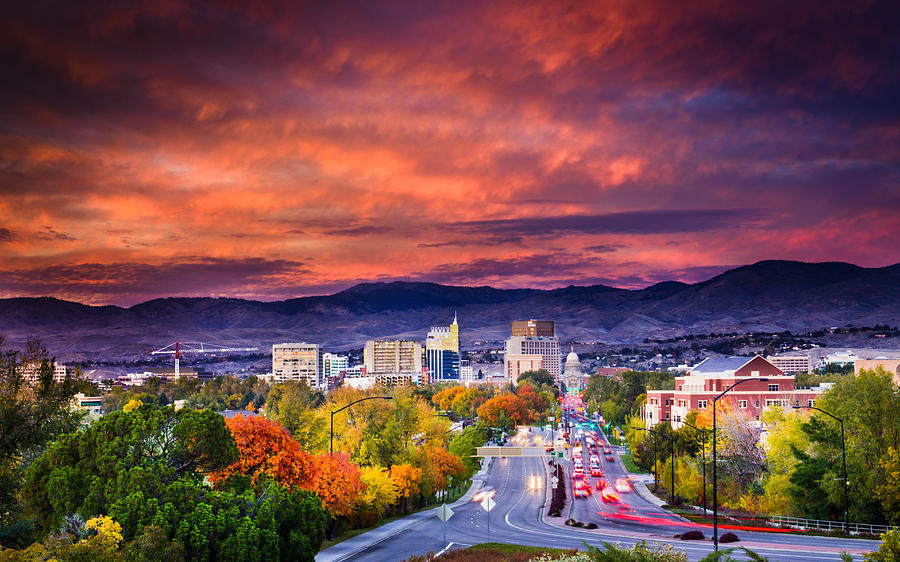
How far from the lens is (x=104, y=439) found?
123ft

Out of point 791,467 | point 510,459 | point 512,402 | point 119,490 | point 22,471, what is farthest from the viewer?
point 512,402

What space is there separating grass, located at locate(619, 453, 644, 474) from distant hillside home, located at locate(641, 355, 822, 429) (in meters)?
8.77

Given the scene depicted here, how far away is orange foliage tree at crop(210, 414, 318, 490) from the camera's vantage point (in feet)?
161

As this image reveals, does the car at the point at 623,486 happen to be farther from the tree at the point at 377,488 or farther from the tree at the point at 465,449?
the tree at the point at 377,488

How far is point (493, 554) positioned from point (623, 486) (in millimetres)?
53654

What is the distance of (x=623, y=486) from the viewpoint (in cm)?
9350

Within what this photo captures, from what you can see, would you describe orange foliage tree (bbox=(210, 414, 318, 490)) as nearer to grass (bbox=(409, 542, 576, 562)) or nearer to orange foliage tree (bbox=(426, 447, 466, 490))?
grass (bbox=(409, 542, 576, 562))

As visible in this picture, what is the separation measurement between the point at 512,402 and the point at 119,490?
140690mm

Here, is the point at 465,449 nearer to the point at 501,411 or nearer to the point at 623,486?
the point at 623,486

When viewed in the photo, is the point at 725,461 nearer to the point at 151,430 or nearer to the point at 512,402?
the point at 151,430

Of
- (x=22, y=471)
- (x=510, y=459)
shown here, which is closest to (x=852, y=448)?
(x=22, y=471)

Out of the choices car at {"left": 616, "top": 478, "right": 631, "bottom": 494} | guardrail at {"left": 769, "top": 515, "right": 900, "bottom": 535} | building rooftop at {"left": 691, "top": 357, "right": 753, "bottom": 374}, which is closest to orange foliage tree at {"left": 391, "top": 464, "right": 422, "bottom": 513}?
car at {"left": 616, "top": 478, "right": 631, "bottom": 494}

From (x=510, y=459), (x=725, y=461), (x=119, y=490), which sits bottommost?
(x=510, y=459)

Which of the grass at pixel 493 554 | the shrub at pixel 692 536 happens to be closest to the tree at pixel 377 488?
the grass at pixel 493 554
